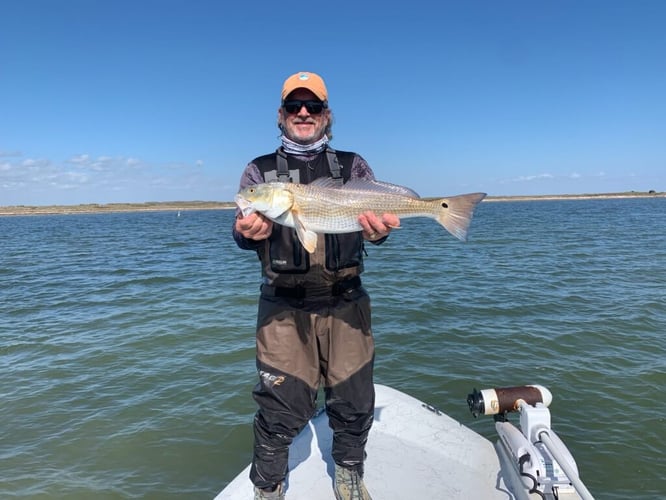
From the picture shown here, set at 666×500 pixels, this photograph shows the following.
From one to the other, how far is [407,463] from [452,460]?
1.68ft

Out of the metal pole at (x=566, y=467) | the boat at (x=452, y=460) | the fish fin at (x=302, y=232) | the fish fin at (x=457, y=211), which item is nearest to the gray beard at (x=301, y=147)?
the fish fin at (x=302, y=232)

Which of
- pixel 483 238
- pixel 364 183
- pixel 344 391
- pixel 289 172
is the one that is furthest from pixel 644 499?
pixel 483 238

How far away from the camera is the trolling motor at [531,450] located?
12.9 feet

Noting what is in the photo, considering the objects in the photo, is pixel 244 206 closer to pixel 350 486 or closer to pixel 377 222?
pixel 377 222

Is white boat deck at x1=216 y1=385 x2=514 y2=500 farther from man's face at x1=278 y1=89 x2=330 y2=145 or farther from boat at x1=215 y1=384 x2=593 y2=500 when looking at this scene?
man's face at x1=278 y1=89 x2=330 y2=145

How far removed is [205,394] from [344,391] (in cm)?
595

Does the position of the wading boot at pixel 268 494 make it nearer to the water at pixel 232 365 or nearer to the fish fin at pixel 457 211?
the water at pixel 232 365

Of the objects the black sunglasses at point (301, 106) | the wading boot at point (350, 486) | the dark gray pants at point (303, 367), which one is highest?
the black sunglasses at point (301, 106)

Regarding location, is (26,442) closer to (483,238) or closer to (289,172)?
(289,172)

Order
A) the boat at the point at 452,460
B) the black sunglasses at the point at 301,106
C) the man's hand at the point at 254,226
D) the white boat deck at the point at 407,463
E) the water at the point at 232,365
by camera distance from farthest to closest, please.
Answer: the water at the point at 232,365 → the white boat deck at the point at 407,463 → the boat at the point at 452,460 → the black sunglasses at the point at 301,106 → the man's hand at the point at 254,226

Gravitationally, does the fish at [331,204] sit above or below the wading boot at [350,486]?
above

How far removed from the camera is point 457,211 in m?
4.07

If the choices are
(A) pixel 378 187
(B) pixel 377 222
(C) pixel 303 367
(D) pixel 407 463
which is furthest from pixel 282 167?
(D) pixel 407 463

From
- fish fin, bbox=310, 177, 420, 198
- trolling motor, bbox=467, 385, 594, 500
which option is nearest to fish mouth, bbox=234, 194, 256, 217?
fish fin, bbox=310, 177, 420, 198
